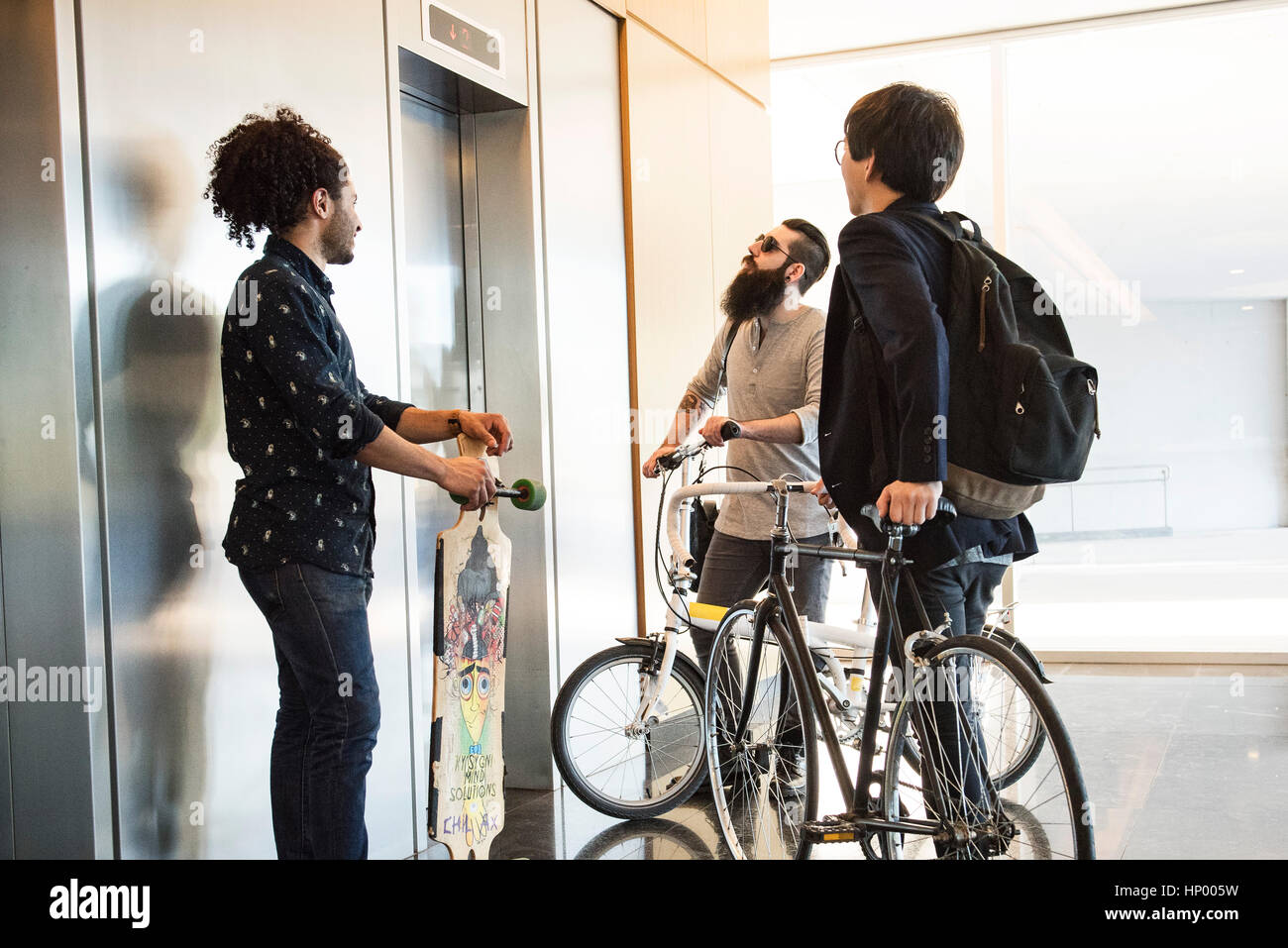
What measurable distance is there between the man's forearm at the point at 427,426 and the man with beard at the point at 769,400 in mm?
773

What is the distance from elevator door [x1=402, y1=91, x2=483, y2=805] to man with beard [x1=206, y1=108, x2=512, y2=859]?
96cm

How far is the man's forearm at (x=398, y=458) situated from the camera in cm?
215

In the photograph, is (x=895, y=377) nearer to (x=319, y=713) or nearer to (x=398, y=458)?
(x=398, y=458)

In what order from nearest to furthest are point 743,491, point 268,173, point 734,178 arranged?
1. point 268,173
2. point 743,491
3. point 734,178

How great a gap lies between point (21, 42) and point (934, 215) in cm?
166

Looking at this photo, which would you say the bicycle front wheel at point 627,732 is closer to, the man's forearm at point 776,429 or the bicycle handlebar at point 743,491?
the bicycle handlebar at point 743,491

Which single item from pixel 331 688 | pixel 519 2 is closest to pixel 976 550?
pixel 331 688

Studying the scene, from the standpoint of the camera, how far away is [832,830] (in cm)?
208

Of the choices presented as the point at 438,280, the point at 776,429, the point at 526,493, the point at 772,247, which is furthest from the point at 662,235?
the point at 526,493

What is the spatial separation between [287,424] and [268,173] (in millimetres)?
489

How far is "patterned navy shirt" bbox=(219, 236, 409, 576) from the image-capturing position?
207 centimetres

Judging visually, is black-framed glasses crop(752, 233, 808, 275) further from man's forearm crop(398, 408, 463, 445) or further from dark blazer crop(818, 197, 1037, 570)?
man's forearm crop(398, 408, 463, 445)

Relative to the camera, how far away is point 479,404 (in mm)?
3639
